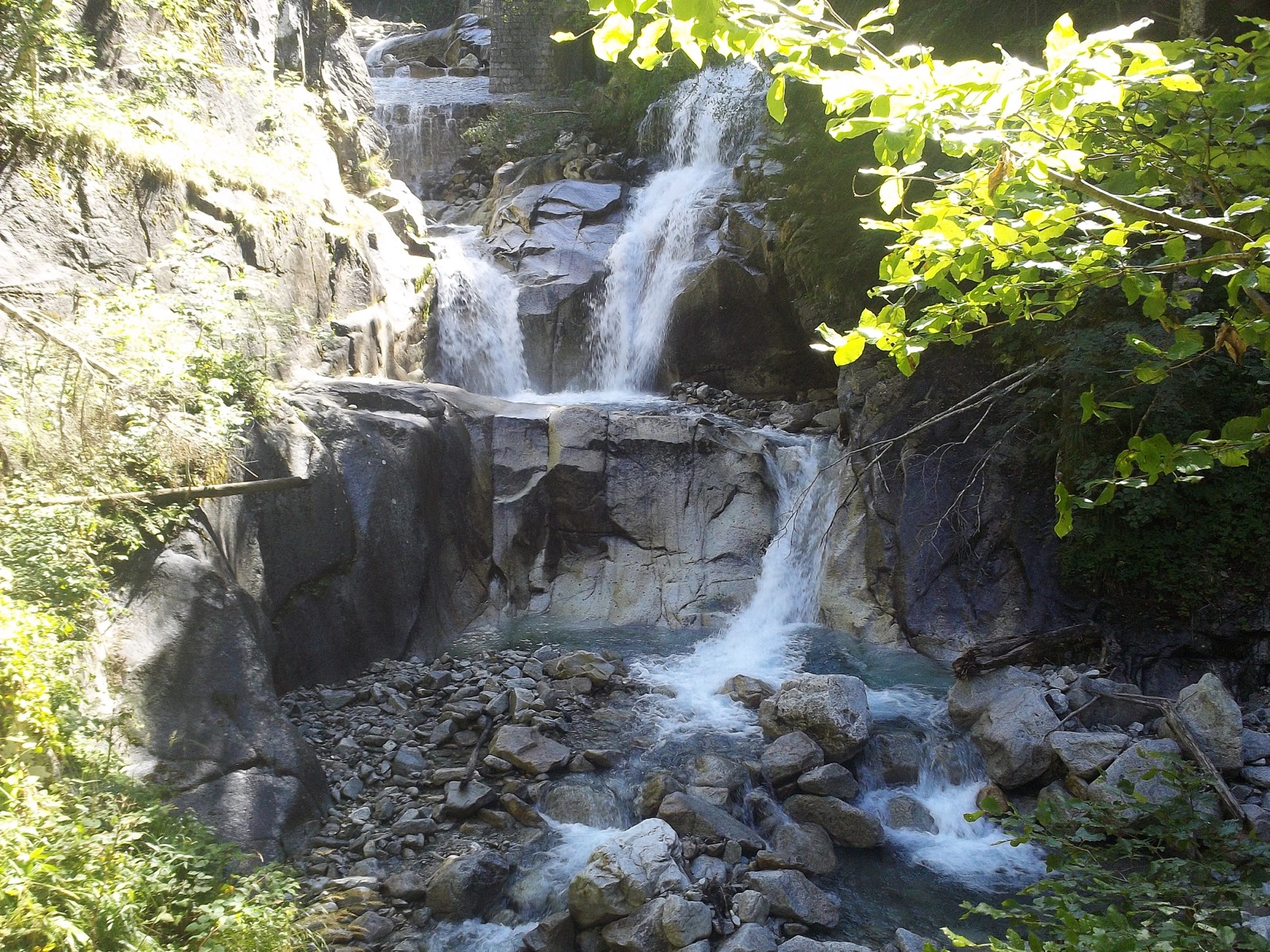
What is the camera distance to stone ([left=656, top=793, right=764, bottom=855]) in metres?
5.81

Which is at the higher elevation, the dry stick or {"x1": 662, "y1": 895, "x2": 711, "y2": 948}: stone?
the dry stick

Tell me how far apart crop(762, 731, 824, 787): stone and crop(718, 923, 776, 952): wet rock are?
1.65m

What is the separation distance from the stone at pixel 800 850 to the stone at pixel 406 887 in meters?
2.05

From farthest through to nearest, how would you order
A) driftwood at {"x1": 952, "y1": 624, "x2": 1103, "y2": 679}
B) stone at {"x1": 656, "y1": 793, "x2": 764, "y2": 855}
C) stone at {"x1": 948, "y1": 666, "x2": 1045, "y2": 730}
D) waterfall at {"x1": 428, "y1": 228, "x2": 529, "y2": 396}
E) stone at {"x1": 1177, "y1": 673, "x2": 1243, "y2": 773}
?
waterfall at {"x1": 428, "y1": 228, "x2": 529, "y2": 396}, driftwood at {"x1": 952, "y1": 624, "x2": 1103, "y2": 679}, stone at {"x1": 948, "y1": 666, "x2": 1045, "y2": 730}, stone at {"x1": 1177, "y1": 673, "x2": 1243, "y2": 773}, stone at {"x1": 656, "y1": 793, "x2": 764, "y2": 855}

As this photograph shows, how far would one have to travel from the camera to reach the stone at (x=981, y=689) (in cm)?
708

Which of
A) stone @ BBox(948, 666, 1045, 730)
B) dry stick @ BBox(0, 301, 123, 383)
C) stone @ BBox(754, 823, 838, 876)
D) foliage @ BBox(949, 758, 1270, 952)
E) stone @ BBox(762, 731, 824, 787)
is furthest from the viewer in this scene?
stone @ BBox(948, 666, 1045, 730)

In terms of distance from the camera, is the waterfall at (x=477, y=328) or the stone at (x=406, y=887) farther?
the waterfall at (x=477, y=328)

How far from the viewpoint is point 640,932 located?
4.82 meters

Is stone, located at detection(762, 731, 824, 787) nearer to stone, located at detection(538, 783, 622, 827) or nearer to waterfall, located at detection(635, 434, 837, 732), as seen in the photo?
waterfall, located at detection(635, 434, 837, 732)

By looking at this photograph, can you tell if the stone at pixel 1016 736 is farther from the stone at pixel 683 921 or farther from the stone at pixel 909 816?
the stone at pixel 683 921

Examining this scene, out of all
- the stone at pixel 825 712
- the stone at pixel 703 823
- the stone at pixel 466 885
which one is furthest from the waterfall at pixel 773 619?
the stone at pixel 466 885

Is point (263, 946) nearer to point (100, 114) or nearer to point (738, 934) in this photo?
point (738, 934)

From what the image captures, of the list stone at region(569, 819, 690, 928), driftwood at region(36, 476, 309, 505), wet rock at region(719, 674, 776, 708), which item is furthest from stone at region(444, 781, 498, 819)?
driftwood at region(36, 476, 309, 505)

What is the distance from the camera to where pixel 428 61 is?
24969 millimetres
